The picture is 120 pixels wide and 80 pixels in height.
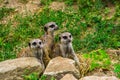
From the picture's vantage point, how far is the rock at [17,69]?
28.8ft

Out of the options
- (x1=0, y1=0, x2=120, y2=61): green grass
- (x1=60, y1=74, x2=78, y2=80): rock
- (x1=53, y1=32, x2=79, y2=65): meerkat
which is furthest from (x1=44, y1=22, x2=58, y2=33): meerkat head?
(x1=60, y1=74, x2=78, y2=80): rock

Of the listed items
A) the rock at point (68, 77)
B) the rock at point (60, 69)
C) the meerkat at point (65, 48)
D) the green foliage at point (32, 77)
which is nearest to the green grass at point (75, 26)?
the meerkat at point (65, 48)

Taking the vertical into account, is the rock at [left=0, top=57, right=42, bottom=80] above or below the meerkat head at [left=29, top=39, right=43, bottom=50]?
below

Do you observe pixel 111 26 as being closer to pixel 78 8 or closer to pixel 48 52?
pixel 78 8

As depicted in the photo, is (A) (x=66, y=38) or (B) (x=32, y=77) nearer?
(B) (x=32, y=77)

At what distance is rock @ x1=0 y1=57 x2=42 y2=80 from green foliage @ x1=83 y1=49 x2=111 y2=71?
1336 mm

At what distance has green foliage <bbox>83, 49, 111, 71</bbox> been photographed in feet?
32.2

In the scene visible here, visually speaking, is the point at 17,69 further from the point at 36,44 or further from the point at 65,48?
the point at 65,48

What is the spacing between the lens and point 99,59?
33.7 feet

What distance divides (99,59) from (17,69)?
2.14 meters

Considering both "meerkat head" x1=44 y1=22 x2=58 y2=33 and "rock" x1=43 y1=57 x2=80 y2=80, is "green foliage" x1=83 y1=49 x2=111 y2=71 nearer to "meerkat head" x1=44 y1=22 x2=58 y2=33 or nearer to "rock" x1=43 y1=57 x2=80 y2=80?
"rock" x1=43 y1=57 x2=80 y2=80

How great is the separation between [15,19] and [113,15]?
2.67 m

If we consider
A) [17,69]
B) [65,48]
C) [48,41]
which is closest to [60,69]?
[17,69]

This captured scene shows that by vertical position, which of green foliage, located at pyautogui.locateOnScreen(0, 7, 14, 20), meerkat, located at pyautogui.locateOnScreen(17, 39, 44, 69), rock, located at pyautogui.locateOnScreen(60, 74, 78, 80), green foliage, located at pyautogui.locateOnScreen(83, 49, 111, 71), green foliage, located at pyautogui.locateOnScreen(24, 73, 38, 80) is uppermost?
green foliage, located at pyautogui.locateOnScreen(0, 7, 14, 20)
